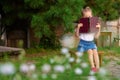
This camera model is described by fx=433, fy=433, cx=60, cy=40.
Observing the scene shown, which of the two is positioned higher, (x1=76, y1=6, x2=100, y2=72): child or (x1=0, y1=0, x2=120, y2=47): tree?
(x1=0, y1=0, x2=120, y2=47): tree

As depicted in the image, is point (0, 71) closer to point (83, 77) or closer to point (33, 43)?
point (83, 77)

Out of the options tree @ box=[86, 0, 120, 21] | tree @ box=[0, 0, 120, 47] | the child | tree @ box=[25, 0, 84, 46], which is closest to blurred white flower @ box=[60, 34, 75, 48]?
tree @ box=[0, 0, 120, 47]

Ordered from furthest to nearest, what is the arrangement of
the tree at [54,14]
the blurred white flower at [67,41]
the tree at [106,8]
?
the tree at [106,8] → the blurred white flower at [67,41] → the tree at [54,14]

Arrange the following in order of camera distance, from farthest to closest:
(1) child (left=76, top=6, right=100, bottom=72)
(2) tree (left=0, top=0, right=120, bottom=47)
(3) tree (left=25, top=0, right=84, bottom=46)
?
(2) tree (left=0, top=0, right=120, bottom=47) → (3) tree (left=25, top=0, right=84, bottom=46) → (1) child (left=76, top=6, right=100, bottom=72)

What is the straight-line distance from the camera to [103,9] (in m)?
15.1

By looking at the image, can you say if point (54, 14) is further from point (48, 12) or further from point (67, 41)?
point (67, 41)

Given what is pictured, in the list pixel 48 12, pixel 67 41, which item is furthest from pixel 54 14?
pixel 67 41

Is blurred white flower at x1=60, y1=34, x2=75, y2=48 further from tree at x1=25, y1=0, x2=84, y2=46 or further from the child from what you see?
the child

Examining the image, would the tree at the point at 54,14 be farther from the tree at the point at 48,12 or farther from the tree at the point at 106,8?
the tree at the point at 106,8

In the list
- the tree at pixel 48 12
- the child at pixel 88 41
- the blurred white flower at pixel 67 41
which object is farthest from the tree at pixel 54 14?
the child at pixel 88 41

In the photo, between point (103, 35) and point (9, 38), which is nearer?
point (9, 38)

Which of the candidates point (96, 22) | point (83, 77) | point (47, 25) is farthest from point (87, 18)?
point (47, 25)

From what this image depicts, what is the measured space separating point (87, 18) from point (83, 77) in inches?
155

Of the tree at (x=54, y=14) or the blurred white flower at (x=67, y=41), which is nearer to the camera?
the tree at (x=54, y=14)
